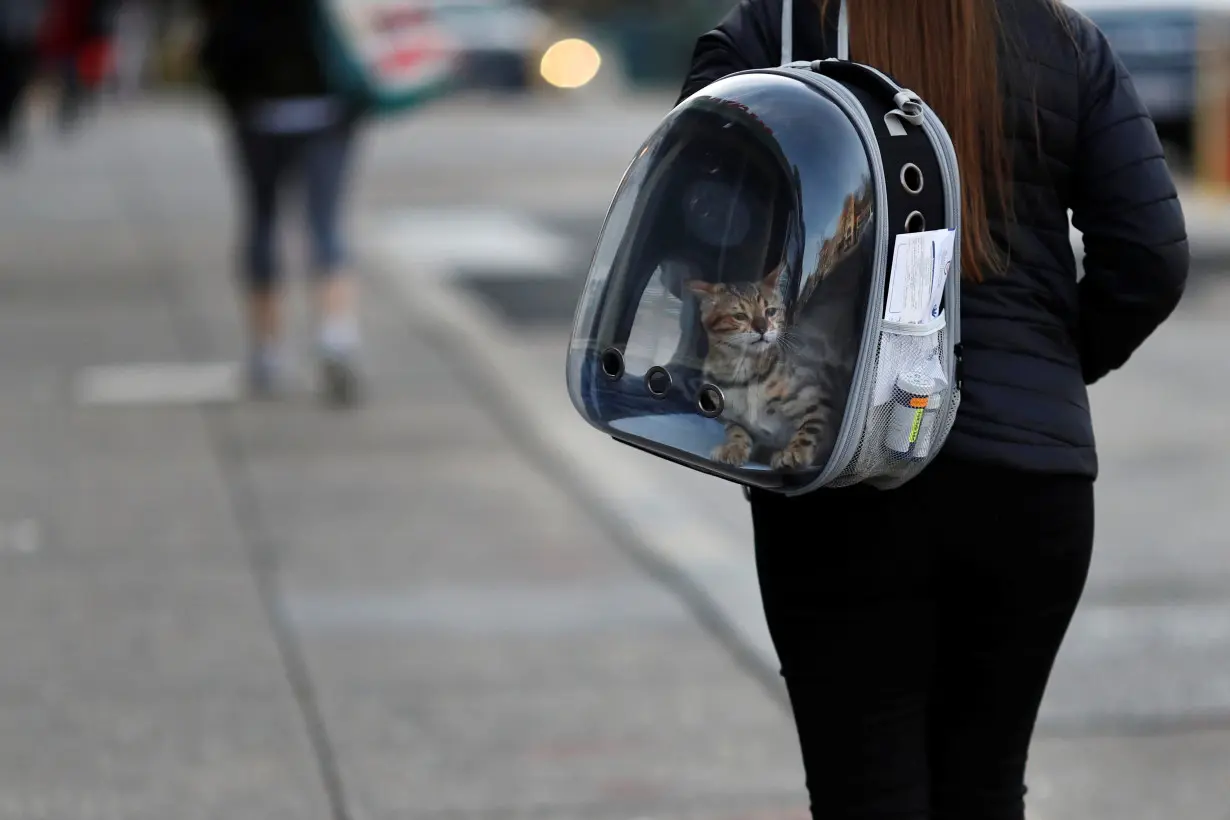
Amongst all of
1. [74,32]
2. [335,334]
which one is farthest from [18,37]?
[335,334]

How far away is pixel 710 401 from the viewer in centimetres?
236

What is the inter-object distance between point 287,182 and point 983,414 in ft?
19.0

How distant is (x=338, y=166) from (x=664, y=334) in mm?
5547

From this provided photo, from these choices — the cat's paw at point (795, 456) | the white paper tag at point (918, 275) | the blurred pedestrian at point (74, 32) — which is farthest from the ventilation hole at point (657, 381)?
the blurred pedestrian at point (74, 32)

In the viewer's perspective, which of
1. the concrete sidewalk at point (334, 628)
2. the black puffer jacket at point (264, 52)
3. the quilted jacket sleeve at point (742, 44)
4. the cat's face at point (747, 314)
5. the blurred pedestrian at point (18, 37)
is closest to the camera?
the cat's face at point (747, 314)

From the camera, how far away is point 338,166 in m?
7.76

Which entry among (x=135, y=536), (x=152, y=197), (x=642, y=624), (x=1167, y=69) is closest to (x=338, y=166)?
(x=135, y=536)

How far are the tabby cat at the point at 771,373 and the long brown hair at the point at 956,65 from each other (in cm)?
→ 27

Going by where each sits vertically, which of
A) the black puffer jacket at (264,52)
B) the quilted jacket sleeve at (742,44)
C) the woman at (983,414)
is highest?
the quilted jacket sleeve at (742,44)

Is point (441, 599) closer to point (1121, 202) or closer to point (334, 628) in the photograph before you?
point (334, 628)

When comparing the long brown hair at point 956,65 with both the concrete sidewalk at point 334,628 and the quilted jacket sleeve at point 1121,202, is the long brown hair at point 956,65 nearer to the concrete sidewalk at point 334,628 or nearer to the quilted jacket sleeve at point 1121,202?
the quilted jacket sleeve at point 1121,202

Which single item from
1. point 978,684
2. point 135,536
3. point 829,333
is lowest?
point 135,536

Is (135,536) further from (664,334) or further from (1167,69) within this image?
(1167,69)

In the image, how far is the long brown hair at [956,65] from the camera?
2.43m
